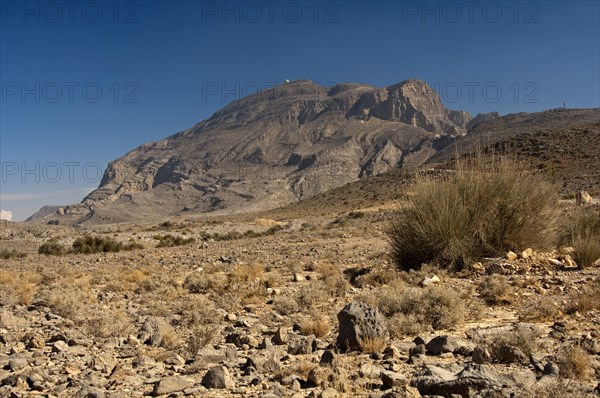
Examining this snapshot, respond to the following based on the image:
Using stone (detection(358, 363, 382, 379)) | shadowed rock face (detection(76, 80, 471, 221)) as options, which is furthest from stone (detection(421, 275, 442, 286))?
shadowed rock face (detection(76, 80, 471, 221))

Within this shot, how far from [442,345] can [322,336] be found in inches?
72.4

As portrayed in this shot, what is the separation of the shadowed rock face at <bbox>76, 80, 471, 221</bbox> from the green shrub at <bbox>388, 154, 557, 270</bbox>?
96075 mm

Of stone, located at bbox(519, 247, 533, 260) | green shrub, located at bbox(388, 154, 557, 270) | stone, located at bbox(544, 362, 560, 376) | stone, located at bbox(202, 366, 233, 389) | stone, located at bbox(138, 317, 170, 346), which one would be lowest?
stone, located at bbox(544, 362, 560, 376)

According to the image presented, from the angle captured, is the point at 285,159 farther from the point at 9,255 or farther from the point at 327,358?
the point at 327,358

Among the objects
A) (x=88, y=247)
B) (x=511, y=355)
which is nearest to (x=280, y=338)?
(x=511, y=355)

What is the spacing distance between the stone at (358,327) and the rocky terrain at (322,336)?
2 centimetres

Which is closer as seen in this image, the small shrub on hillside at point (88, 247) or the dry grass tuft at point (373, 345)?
the dry grass tuft at point (373, 345)

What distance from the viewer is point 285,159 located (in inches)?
6097

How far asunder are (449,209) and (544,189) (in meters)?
2.52

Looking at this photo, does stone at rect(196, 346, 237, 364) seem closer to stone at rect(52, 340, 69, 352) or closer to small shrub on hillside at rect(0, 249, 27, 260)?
stone at rect(52, 340, 69, 352)

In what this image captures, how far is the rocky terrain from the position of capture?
441cm

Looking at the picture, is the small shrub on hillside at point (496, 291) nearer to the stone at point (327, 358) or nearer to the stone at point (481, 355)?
the stone at point (481, 355)

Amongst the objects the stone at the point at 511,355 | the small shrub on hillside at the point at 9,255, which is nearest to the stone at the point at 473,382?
the stone at the point at 511,355

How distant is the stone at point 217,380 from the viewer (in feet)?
15.0
